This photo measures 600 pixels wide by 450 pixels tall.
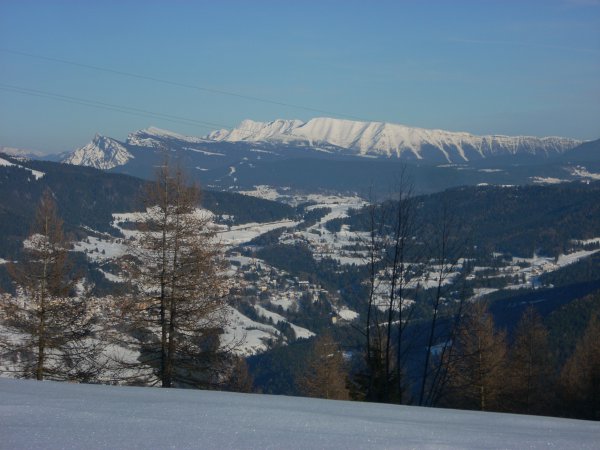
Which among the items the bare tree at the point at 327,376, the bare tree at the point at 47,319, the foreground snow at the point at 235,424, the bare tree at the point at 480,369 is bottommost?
the bare tree at the point at 327,376

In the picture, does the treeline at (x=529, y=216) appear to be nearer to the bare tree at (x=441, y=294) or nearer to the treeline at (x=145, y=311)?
the bare tree at (x=441, y=294)

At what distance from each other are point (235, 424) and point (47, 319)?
9.34 metres

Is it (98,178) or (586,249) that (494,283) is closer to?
(586,249)

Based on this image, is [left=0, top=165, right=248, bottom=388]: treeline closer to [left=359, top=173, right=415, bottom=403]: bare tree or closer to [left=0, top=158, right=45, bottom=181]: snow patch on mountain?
[left=359, top=173, right=415, bottom=403]: bare tree

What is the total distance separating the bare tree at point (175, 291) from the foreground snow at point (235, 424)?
5.85 metres

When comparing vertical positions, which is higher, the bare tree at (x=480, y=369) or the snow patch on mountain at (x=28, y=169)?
the snow patch on mountain at (x=28, y=169)

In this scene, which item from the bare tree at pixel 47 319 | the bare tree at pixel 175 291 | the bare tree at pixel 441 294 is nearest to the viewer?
the bare tree at pixel 441 294

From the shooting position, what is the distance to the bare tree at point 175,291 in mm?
11977

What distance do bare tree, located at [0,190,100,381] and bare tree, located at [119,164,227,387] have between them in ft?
4.39

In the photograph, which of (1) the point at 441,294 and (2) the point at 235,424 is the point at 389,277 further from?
(2) the point at 235,424

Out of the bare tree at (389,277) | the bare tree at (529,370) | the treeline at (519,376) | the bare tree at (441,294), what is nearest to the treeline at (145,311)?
the bare tree at (389,277)

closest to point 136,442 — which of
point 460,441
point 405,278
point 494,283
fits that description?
point 460,441

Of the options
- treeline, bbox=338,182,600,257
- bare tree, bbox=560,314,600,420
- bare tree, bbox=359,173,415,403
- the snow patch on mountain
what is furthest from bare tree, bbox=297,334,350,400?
the snow patch on mountain

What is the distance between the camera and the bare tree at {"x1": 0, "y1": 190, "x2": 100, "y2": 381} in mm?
12258
